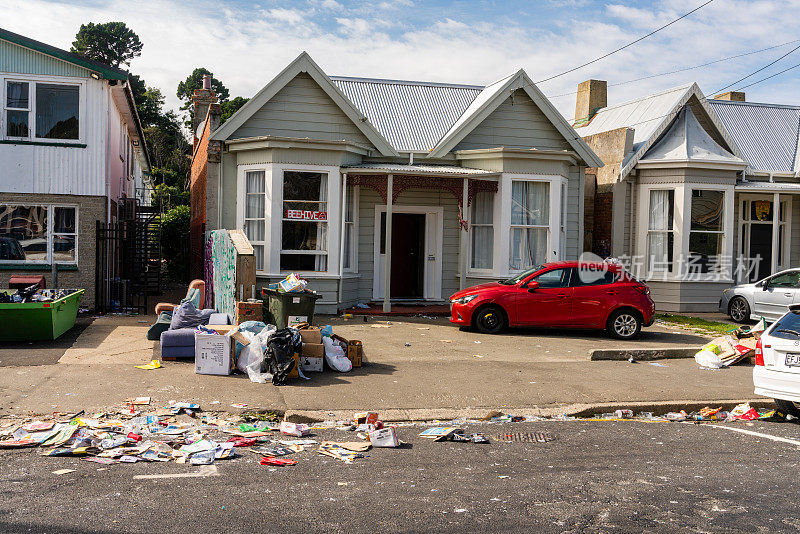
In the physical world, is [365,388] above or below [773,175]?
below

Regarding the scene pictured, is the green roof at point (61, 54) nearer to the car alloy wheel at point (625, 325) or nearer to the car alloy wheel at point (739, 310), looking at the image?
the car alloy wheel at point (625, 325)

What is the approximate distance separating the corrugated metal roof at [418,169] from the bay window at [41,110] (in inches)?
246

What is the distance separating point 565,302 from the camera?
1450 centimetres

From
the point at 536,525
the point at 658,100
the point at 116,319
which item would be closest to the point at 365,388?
the point at 536,525

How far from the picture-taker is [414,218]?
1872 cm

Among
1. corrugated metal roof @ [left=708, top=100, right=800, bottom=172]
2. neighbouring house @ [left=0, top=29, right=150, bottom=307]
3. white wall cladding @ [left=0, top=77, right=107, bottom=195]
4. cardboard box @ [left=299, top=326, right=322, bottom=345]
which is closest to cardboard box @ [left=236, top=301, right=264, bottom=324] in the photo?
cardboard box @ [left=299, top=326, right=322, bottom=345]

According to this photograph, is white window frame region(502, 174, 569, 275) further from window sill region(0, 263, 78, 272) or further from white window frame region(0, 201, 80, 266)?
window sill region(0, 263, 78, 272)

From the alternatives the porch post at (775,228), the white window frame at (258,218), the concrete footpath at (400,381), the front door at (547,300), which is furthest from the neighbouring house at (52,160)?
the porch post at (775,228)

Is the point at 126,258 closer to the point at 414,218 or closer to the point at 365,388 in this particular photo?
the point at 414,218

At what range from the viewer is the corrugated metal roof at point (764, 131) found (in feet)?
71.5

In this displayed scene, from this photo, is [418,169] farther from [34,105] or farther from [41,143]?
[34,105]

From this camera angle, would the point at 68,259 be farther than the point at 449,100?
No

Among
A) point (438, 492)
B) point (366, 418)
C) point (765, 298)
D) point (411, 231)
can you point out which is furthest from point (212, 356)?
point (765, 298)

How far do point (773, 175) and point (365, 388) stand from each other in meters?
16.8
